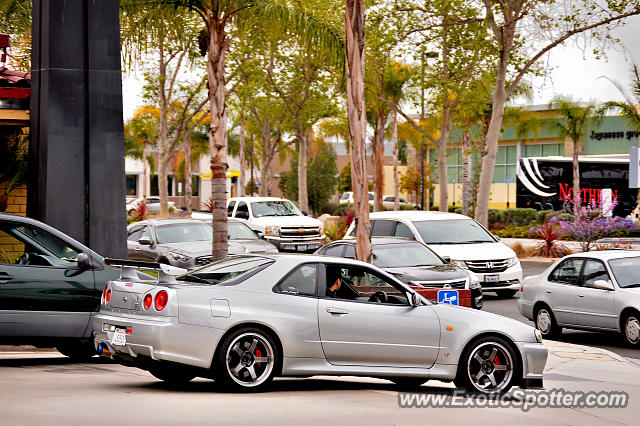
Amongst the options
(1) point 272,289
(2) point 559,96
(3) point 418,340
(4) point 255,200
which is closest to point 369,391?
(3) point 418,340

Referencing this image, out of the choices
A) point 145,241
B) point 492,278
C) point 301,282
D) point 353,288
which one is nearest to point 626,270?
point 492,278

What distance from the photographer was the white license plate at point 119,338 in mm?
8975

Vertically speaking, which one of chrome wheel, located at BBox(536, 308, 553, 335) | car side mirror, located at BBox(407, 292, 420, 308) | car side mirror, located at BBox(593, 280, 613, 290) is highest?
car side mirror, located at BBox(407, 292, 420, 308)

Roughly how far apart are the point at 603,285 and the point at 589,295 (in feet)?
0.97

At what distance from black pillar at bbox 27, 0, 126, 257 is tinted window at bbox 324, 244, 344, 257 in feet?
15.5

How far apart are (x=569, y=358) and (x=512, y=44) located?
2145cm

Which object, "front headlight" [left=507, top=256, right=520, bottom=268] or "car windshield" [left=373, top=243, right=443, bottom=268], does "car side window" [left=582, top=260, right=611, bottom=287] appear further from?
"front headlight" [left=507, top=256, right=520, bottom=268]

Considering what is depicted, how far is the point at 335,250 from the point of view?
18.7m

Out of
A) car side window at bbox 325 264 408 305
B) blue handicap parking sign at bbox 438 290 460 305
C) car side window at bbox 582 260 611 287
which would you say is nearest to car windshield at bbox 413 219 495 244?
car side window at bbox 582 260 611 287

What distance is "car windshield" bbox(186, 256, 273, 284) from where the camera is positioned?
372 inches

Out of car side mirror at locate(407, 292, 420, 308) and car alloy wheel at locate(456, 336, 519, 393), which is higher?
car side mirror at locate(407, 292, 420, 308)

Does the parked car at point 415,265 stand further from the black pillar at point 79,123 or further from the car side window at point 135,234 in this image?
the car side window at point 135,234

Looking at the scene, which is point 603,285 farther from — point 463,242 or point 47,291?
point 47,291

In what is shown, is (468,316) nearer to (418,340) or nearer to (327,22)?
(418,340)
